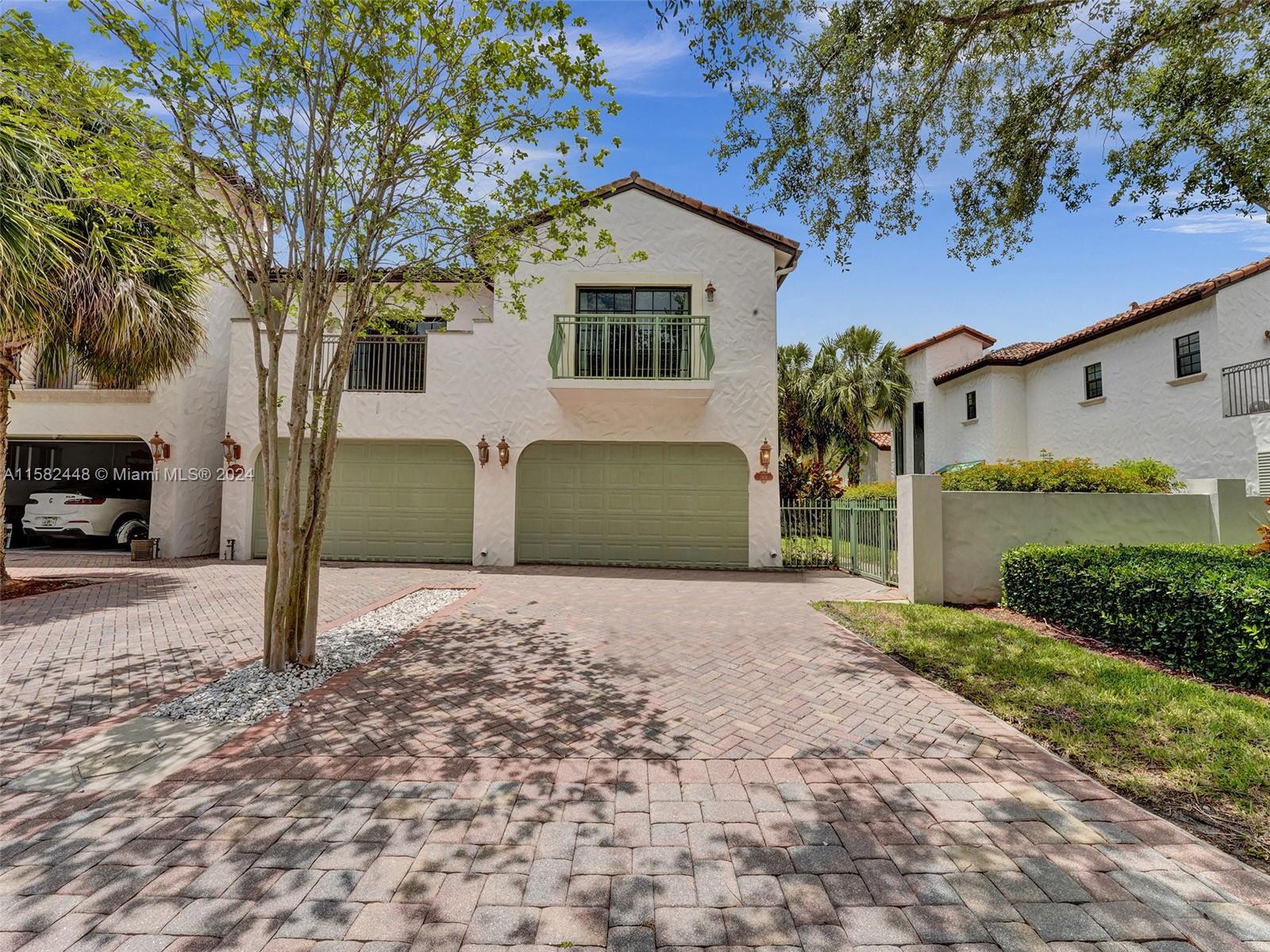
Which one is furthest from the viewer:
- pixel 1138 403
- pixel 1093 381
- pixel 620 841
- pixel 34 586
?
pixel 1093 381

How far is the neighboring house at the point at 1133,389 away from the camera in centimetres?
1087

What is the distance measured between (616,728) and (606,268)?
33.7ft

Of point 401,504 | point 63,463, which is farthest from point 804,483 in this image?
point 63,463

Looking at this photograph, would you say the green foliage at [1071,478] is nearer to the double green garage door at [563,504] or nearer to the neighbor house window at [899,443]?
the double green garage door at [563,504]

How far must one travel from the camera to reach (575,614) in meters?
7.46

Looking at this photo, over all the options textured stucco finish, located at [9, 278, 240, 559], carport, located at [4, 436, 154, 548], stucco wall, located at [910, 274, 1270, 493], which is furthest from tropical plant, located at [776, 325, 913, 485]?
carport, located at [4, 436, 154, 548]

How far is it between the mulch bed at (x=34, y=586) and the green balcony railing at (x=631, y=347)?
871 centimetres

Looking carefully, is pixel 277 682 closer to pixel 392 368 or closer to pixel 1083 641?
pixel 1083 641

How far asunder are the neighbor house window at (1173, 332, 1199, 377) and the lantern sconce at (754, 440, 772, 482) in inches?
372

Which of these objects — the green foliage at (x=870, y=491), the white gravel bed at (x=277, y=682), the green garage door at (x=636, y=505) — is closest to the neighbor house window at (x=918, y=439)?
the green foliage at (x=870, y=491)

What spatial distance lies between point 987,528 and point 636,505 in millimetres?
6522

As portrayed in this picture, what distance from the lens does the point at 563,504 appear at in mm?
12141

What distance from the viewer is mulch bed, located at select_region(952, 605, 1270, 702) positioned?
4859 mm

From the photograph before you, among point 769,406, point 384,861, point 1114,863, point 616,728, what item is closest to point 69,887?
point 384,861
